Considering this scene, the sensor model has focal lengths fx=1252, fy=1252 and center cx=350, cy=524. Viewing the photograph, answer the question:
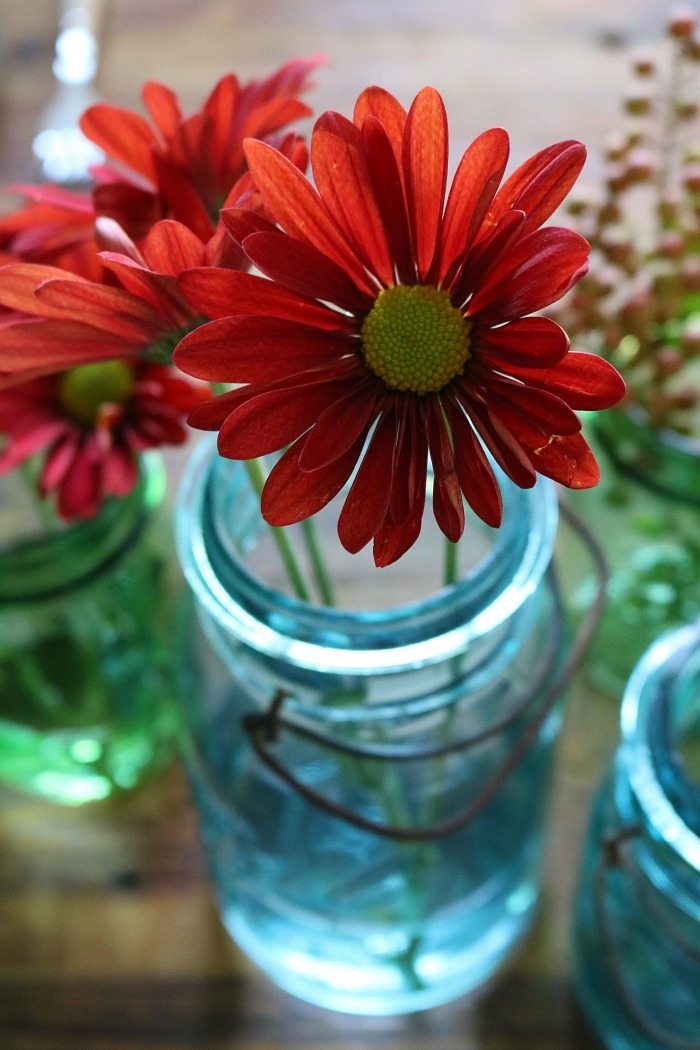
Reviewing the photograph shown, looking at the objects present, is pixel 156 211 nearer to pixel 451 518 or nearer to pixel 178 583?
pixel 451 518

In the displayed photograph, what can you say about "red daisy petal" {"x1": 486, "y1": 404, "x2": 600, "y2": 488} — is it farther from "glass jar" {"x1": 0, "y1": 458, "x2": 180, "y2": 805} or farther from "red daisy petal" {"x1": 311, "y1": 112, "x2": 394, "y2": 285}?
"glass jar" {"x1": 0, "y1": 458, "x2": 180, "y2": 805}

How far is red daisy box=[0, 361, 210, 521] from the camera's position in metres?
0.36

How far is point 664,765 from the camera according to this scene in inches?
15.4

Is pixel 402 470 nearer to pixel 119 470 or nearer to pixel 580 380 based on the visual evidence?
pixel 580 380

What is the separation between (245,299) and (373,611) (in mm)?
129

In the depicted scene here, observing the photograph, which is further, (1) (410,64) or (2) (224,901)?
(1) (410,64)

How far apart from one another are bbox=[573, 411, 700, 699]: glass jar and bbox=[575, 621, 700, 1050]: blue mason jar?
0.20 feet

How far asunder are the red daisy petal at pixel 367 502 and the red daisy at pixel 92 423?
→ 0.12 meters

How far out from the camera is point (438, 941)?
0.49 metres

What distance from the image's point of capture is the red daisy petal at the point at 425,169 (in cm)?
23

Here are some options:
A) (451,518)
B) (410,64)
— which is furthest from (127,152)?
(410,64)

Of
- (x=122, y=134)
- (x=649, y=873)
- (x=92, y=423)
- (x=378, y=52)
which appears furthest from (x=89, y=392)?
(x=378, y=52)

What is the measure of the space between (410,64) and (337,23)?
0.17 ft

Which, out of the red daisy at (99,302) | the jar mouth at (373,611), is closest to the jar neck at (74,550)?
the jar mouth at (373,611)
